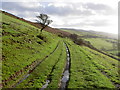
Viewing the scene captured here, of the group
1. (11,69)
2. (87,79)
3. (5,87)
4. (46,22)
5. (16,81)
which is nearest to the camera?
(5,87)

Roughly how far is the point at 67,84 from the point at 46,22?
5862cm

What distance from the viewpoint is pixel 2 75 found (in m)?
20.0

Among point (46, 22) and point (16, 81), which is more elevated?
point (46, 22)

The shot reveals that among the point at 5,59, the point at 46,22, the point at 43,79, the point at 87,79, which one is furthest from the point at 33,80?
the point at 46,22

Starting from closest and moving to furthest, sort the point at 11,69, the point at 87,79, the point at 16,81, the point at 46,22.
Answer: the point at 16,81, the point at 11,69, the point at 87,79, the point at 46,22

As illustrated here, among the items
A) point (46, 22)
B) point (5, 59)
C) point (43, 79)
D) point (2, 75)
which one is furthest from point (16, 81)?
point (46, 22)

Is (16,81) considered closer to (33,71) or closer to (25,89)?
(25,89)

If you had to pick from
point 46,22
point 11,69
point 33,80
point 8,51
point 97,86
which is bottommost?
point 97,86

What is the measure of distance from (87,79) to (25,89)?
1221cm

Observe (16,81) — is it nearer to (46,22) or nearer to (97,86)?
(97,86)

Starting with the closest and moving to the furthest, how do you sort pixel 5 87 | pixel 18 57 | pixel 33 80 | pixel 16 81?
pixel 5 87
pixel 16 81
pixel 33 80
pixel 18 57

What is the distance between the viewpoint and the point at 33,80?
2112cm

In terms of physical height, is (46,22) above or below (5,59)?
above

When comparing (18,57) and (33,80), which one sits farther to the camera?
(18,57)
